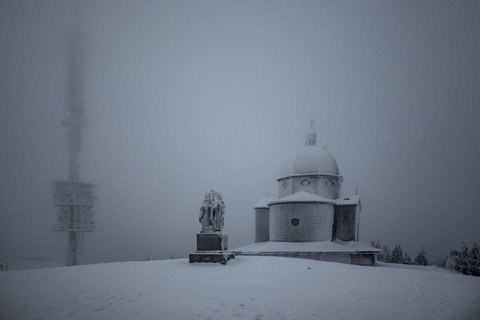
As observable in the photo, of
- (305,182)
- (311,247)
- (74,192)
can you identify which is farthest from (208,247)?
(74,192)

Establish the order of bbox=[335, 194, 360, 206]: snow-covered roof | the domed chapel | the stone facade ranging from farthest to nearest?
bbox=[335, 194, 360, 206]: snow-covered roof
the stone facade
the domed chapel

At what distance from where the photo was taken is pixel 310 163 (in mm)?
38312

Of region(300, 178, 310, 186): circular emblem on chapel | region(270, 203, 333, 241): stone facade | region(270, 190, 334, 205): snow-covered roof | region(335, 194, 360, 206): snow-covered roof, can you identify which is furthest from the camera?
region(300, 178, 310, 186): circular emblem on chapel

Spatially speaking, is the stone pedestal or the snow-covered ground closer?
the snow-covered ground

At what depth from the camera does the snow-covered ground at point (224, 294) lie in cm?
872

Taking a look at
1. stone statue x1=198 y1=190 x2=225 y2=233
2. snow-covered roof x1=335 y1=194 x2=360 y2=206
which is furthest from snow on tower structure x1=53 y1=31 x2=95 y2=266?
stone statue x1=198 y1=190 x2=225 y2=233

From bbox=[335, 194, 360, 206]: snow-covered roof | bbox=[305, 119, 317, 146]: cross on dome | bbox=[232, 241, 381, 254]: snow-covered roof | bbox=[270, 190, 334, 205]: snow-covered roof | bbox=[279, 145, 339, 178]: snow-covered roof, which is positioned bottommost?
bbox=[232, 241, 381, 254]: snow-covered roof

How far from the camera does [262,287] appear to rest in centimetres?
1153

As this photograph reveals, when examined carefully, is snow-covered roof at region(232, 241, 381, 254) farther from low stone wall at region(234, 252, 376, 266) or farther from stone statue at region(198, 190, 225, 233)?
stone statue at region(198, 190, 225, 233)

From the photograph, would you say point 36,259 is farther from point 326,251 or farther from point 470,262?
point 470,262

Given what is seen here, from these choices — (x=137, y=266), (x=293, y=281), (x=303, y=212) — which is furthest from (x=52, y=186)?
(x=293, y=281)

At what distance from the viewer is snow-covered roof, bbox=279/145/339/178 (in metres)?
38.1

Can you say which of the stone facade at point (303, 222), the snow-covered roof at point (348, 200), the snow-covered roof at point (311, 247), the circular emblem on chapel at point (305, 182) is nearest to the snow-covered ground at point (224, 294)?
the snow-covered roof at point (311, 247)

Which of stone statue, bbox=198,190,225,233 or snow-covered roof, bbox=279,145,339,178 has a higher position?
snow-covered roof, bbox=279,145,339,178
